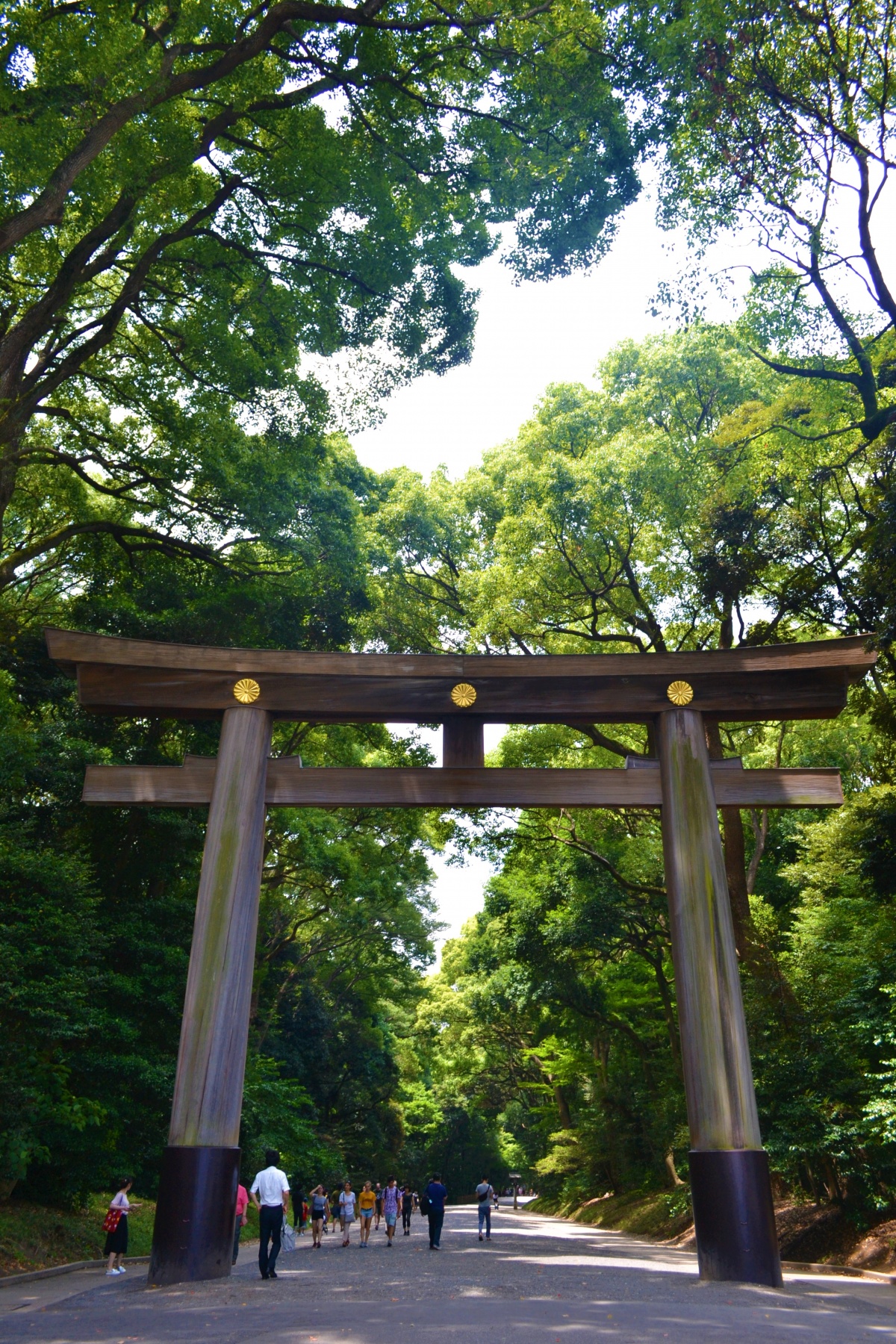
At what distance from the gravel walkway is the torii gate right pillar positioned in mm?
348

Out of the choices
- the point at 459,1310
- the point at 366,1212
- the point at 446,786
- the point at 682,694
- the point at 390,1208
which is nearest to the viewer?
the point at 459,1310

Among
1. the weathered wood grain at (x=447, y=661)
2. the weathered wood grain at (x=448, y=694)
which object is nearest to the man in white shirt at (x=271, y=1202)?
the weathered wood grain at (x=448, y=694)

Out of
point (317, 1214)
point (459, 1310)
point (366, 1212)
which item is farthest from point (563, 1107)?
point (459, 1310)

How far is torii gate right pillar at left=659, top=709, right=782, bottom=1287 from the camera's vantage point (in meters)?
7.52

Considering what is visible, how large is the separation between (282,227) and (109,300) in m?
3.91

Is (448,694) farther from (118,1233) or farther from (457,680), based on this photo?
(118,1233)

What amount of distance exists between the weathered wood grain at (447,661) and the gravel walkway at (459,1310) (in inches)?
205

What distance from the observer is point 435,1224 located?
1447cm

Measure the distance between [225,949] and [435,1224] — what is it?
342 inches

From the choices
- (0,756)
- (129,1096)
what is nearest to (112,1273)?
(129,1096)

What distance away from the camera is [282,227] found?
13.0 metres

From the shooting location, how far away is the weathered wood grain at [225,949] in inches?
311

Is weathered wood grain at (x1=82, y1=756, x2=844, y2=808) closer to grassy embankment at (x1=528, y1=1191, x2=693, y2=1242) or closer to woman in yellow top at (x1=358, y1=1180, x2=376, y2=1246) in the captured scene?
grassy embankment at (x1=528, y1=1191, x2=693, y2=1242)

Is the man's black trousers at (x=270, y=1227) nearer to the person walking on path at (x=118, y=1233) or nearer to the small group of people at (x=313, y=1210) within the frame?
the small group of people at (x=313, y=1210)
